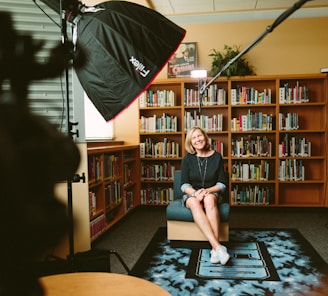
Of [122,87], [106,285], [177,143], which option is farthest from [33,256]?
[177,143]

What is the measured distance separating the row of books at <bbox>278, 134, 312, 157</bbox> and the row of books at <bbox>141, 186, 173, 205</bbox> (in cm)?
164

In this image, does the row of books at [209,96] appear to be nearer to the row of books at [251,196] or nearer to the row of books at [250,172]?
the row of books at [250,172]

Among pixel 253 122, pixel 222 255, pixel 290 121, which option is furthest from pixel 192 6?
pixel 222 255

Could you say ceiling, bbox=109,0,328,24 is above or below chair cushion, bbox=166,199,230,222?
above

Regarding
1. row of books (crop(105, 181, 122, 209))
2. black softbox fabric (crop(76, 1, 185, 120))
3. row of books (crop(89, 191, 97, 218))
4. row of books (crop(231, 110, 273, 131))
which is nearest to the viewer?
black softbox fabric (crop(76, 1, 185, 120))

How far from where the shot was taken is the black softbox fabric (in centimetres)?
60

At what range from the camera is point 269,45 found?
15.6ft

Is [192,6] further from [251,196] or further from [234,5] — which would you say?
[251,196]

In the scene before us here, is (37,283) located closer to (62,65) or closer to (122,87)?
(62,65)

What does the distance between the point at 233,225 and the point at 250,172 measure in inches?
42.5

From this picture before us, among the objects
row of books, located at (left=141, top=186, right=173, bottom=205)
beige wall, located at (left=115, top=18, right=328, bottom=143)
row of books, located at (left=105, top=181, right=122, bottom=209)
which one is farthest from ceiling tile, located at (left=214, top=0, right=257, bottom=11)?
row of books, located at (left=105, top=181, right=122, bottom=209)

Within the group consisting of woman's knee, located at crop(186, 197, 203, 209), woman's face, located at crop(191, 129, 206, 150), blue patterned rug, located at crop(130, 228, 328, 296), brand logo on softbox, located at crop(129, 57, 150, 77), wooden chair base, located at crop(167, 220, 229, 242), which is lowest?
blue patterned rug, located at crop(130, 228, 328, 296)

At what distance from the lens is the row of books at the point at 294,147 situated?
457cm

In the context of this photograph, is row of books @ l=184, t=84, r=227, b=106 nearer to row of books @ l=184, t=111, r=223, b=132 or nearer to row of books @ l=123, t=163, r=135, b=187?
row of books @ l=184, t=111, r=223, b=132
